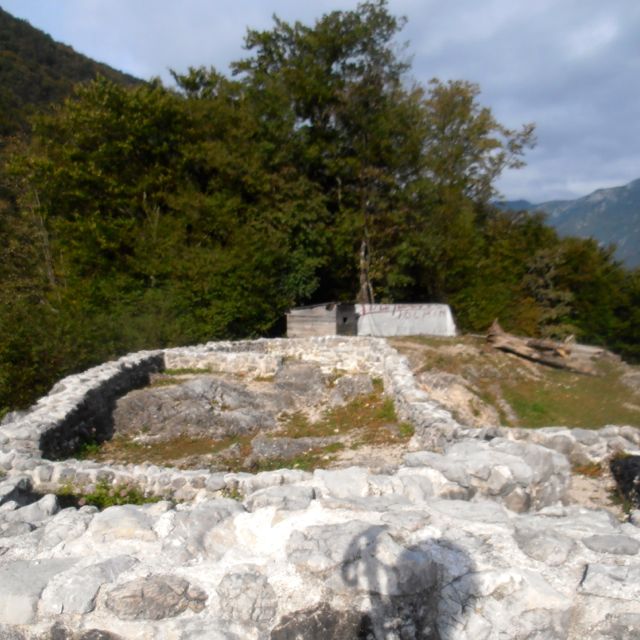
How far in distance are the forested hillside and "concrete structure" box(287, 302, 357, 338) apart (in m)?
0.82

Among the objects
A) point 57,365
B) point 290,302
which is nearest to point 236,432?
point 57,365

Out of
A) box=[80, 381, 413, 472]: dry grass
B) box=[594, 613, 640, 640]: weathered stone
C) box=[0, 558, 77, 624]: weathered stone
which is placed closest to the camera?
box=[594, 613, 640, 640]: weathered stone

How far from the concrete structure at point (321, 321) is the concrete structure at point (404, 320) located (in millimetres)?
872

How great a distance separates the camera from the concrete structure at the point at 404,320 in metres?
22.4

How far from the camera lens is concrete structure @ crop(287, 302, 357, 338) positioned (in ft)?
68.9

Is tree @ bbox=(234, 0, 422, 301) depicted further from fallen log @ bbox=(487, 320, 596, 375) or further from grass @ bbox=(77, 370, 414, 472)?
grass @ bbox=(77, 370, 414, 472)

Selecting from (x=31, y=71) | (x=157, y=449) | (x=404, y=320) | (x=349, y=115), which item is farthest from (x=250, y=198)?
(x=31, y=71)

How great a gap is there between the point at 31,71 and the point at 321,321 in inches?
1706

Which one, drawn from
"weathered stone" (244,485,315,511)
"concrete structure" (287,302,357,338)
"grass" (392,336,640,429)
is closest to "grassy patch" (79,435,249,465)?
"weathered stone" (244,485,315,511)

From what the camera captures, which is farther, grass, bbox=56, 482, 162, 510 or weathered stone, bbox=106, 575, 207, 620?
grass, bbox=56, 482, 162, 510

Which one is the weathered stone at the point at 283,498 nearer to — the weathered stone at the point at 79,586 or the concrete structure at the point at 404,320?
the weathered stone at the point at 79,586

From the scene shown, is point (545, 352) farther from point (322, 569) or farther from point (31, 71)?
point (31, 71)

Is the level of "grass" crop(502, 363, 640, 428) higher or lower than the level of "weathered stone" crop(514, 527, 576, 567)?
lower

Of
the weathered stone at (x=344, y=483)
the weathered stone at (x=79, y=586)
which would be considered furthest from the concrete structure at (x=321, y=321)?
the weathered stone at (x=79, y=586)
